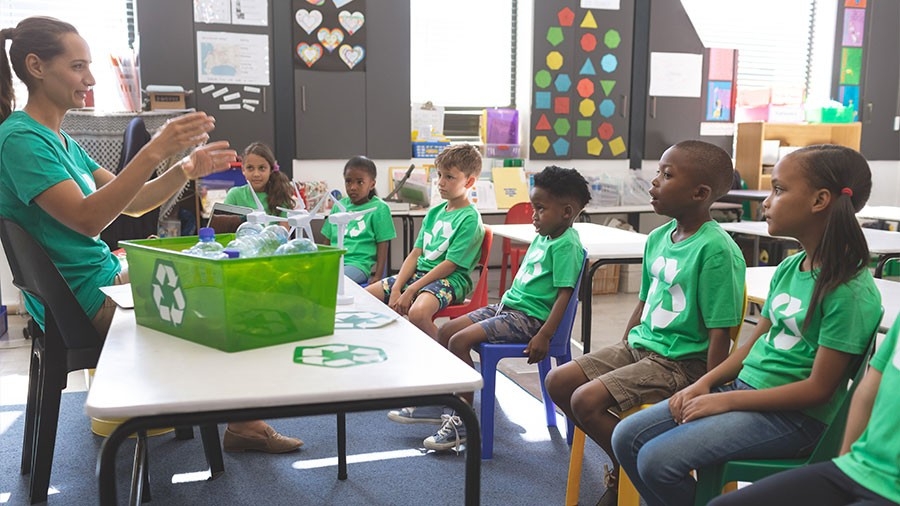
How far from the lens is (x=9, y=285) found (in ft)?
14.6

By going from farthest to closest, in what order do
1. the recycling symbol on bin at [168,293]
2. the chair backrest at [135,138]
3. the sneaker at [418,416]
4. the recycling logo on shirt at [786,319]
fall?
the chair backrest at [135,138] → the sneaker at [418,416] → the recycling logo on shirt at [786,319] → the recycling symbol on bin at [168,293]

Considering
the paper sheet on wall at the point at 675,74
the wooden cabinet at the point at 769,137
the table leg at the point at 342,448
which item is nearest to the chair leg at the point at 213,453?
the table leg at the point at 342,448

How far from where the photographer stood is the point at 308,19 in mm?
4965

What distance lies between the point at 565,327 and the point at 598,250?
0.52m

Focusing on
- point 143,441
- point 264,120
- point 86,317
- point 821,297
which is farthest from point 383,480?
point 264,120

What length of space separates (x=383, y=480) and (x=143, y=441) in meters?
0.73

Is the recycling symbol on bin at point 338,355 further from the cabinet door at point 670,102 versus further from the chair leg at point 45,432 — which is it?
the cabinet door at point 670,102

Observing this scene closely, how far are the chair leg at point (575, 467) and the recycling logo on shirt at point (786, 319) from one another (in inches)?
24.3

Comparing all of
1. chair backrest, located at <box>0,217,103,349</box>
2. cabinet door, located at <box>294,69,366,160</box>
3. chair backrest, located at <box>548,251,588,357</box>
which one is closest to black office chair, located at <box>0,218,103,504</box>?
chair backrest, located at <box>0,217,103,349</box>

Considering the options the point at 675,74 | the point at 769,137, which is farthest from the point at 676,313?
the point at 769,137

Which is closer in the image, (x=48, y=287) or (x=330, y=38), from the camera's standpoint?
(x=48, y=287)

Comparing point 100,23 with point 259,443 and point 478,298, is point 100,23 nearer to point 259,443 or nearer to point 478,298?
point 478,298

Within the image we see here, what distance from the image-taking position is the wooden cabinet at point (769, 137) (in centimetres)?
589

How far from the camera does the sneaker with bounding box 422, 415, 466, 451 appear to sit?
2.37 metres
